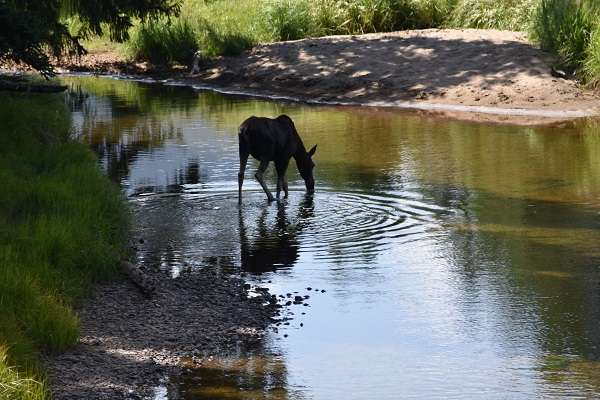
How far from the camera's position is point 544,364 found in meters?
8.29

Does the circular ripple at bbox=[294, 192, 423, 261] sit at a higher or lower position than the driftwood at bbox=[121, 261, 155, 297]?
lower

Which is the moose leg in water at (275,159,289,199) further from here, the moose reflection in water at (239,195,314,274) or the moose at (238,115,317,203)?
the moose reflection in water at (239,195,314,274)

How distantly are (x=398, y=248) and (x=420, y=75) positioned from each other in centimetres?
1372

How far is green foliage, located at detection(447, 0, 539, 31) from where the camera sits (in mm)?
27984

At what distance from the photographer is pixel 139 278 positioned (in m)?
9.80

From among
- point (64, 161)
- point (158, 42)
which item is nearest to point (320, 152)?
point (64, 161)

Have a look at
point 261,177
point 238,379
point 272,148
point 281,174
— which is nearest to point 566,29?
point 281,174

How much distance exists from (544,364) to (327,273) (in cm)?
306

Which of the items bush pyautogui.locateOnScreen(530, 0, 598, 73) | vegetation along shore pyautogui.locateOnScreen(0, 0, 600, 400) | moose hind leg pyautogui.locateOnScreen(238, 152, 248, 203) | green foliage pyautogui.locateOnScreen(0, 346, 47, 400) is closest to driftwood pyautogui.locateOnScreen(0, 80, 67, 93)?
vegetation along shore pyautogui.locateOnScreen(0, 0, 600, 400)

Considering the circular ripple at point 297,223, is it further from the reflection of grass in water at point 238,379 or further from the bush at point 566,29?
the bush at point 566,29

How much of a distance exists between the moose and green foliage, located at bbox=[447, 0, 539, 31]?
13.6 metres

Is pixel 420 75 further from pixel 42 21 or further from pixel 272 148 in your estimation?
pixel 42 21

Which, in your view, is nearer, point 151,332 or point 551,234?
point 151,332

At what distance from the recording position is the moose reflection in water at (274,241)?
Answer: 11.4m
